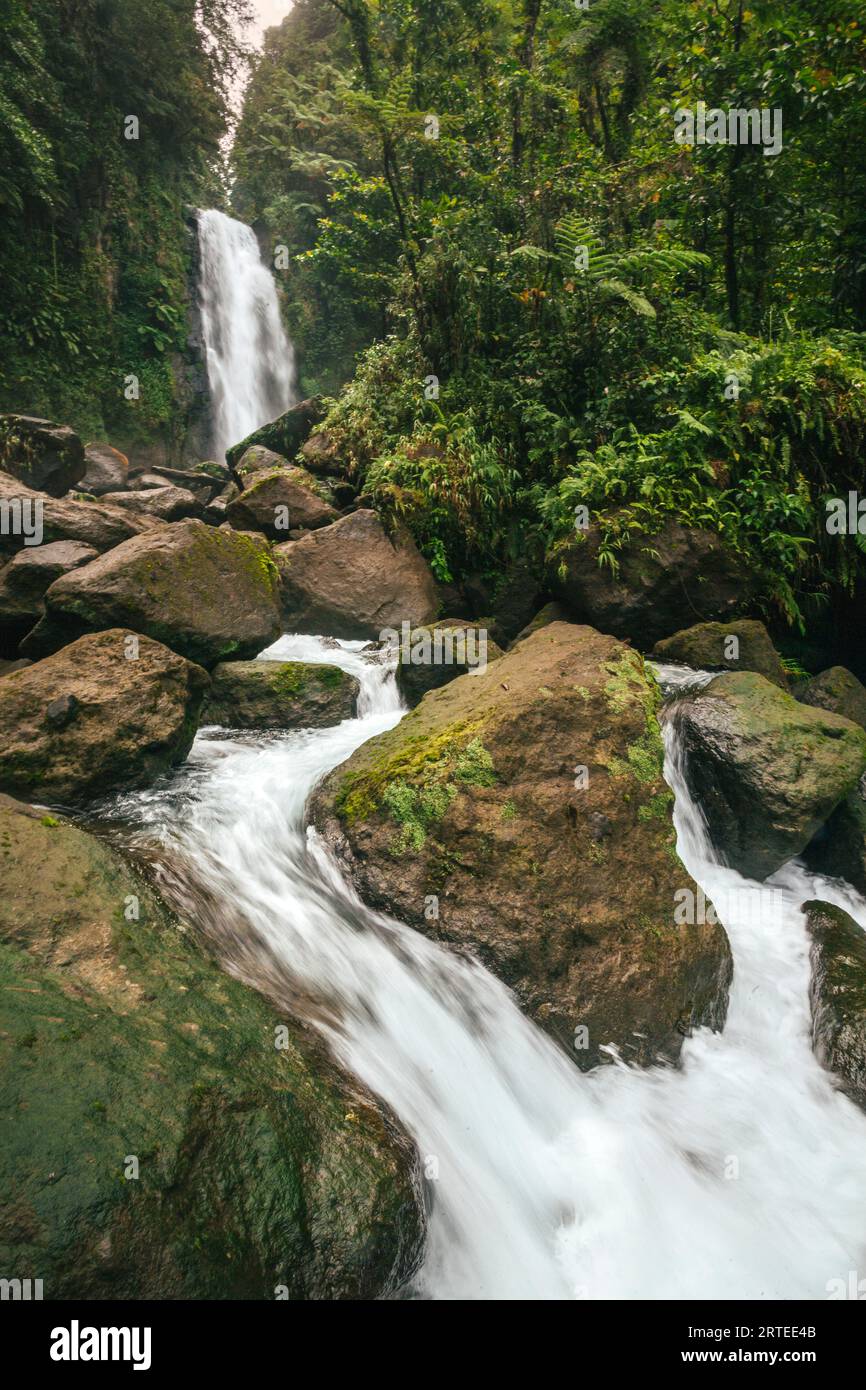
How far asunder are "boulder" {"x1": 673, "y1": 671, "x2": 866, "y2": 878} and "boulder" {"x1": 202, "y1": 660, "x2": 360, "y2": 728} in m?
3.28

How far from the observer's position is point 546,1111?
3.74m

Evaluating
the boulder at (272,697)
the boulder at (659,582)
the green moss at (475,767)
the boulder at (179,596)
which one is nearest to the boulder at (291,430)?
the boulder at (179,596)

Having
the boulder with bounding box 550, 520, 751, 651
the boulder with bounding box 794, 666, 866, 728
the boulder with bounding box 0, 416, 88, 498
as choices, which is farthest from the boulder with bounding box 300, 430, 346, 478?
the boulder with bounding box 794, 666, 866, 728

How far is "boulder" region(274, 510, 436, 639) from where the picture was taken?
9.35 m

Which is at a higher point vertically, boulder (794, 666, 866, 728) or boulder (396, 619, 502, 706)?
boulder (396, 619, 502, 706)

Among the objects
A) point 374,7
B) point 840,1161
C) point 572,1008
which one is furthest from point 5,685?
point 374,7

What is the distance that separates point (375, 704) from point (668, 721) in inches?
114

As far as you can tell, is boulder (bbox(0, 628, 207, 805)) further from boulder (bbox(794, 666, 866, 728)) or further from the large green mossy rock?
boulder (bbox(794, 666, 866, 728))

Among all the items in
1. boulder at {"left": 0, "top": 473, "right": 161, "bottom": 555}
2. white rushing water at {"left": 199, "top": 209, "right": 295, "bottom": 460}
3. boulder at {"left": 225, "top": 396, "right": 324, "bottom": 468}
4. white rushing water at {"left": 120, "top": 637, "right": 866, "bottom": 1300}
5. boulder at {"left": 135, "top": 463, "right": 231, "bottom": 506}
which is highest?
white rushing water at {"left": 199, "top": 209, "right": 295, "bottom": 460}

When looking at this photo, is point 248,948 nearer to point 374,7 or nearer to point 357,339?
point 374,7

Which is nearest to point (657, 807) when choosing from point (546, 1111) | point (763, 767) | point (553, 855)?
point (553, 855)

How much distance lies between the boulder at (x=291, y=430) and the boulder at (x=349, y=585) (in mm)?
4723

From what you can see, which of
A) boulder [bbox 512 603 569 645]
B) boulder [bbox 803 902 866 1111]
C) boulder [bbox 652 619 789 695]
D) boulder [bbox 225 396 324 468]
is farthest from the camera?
boulder [bbox 225 396 324 468]

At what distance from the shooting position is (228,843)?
14.8 ft
